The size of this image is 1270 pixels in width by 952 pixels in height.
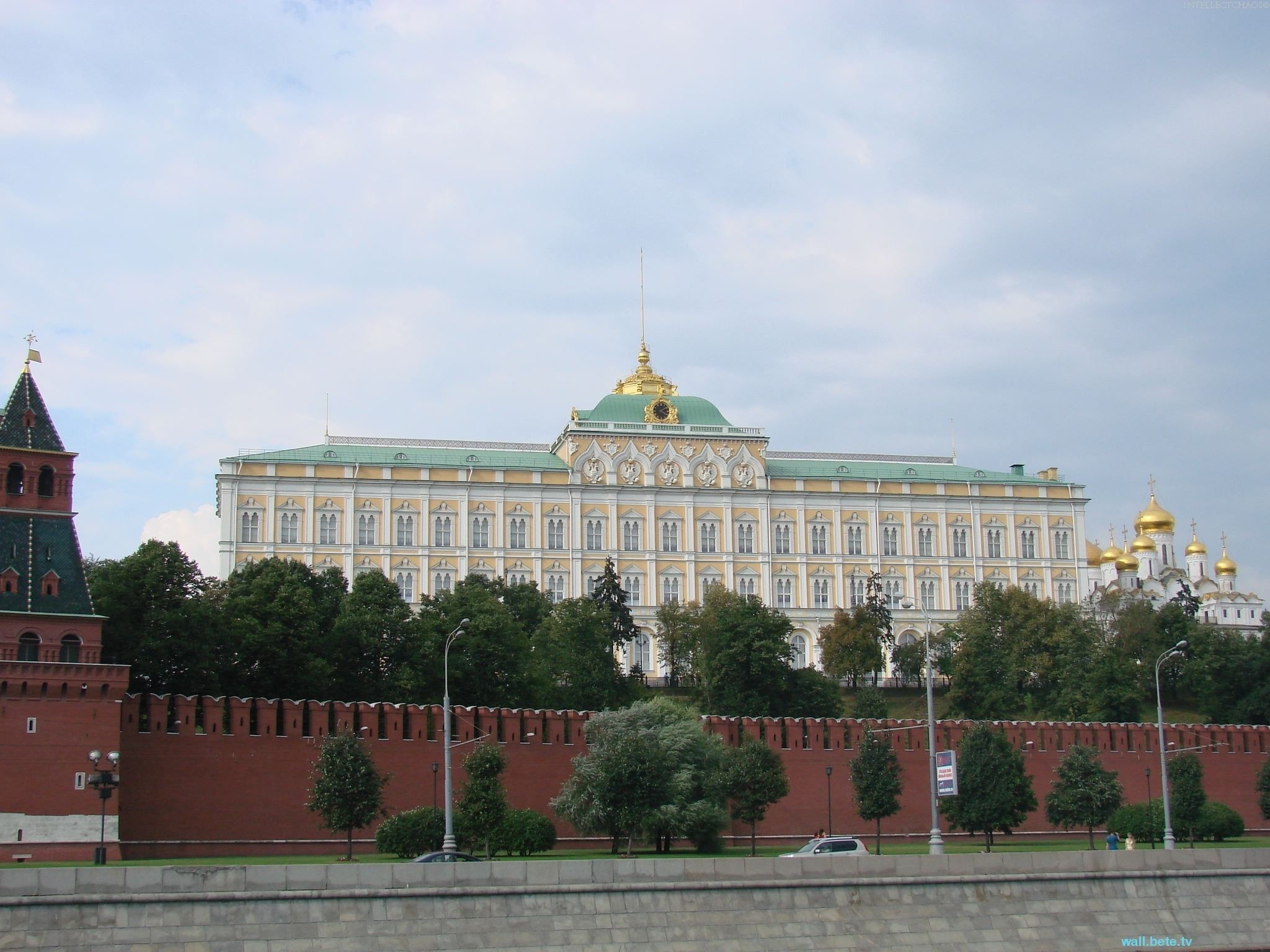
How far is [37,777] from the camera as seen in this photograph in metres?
41.2

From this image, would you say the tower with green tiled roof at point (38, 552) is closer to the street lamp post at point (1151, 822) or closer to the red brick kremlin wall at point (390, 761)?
the red brick kremlin wall at point (390, 761)

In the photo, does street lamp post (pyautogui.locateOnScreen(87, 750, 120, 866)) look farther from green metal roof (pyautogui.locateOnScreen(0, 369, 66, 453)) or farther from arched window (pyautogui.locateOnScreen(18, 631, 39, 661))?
green metal roof (pyautogui.locateOnScreen(0, 369, 66, 453))

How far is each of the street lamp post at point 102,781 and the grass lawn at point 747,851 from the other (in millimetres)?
518

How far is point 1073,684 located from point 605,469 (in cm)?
3609

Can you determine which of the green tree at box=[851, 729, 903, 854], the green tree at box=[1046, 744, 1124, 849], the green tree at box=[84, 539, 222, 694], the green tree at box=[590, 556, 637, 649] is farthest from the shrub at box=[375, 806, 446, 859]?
the green tree at box=[590, 556, 637, 649]

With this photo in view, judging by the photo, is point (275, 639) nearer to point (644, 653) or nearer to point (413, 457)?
point (644, 653)

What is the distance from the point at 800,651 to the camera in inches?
3871

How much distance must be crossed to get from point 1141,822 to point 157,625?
100 feet

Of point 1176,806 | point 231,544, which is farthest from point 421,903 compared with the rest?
point 231,544

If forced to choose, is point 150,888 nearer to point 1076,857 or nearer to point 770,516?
point 1076,857

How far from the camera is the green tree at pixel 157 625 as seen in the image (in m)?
49.4

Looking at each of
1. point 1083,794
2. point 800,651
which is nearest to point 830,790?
point 1083,794

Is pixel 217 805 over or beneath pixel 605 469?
beneath

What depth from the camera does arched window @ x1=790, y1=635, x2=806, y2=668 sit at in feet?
320
